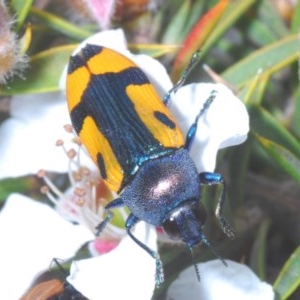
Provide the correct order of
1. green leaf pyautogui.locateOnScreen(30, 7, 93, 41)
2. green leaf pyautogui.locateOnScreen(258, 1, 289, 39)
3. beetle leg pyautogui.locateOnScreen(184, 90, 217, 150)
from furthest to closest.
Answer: green leaf pyautogui.locateOnScreen(258, 1, 289, 39) → green leaf pyautogui.locateOnScreen(30, 7, 93, 41) → beetle leg pyautogui.locateOnScreen(184, 90, 217, 150)

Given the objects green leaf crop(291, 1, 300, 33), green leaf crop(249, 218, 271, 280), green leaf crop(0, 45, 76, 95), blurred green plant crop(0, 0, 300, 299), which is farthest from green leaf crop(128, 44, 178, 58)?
green leaf crop(249, 218, 271, 280)

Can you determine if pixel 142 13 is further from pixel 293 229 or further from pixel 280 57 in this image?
pixel 293 229

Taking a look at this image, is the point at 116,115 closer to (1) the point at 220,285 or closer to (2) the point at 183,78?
(2) the point at 183,78

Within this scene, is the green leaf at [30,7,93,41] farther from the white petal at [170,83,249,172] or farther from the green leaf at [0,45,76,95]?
the white petal at [170,83,249,172]

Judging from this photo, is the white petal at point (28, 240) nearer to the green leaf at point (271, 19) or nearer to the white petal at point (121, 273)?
the white petal at point (121, 273)

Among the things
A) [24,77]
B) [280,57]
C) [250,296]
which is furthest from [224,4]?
[250,296]
